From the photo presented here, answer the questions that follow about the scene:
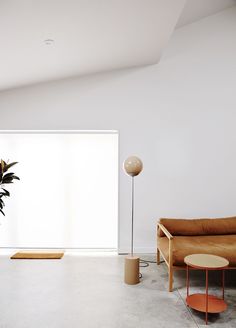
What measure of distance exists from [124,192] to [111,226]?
0.63 meters

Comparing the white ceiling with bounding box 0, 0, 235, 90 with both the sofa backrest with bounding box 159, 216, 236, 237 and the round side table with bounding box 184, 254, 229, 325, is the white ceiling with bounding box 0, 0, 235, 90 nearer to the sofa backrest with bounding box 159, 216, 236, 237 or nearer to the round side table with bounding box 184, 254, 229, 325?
the sofa backrest with bounding box 159, 216, 236, 237

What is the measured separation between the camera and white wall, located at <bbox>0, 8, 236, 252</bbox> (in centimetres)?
508

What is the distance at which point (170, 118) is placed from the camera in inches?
200

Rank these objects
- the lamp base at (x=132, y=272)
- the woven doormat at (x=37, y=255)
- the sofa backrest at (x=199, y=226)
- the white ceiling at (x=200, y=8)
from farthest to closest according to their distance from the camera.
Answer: the woven doormat at (x=37, y=255)
the white ceiling at (x=200, y=8)
the sofa backrest at (x=199, y=226)
the lamp base at (x=132, y=272)

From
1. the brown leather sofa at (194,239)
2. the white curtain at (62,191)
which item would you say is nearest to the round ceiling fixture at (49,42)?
the white curtain at (62,191)

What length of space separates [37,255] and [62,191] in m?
1.06

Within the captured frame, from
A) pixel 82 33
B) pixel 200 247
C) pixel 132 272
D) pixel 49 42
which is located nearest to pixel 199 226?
pixel 200 247

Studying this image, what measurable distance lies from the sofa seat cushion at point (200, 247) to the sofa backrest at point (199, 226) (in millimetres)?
209

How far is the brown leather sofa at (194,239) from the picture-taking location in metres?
3.60

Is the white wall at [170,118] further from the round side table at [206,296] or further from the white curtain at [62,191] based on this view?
the round side table at [206,296]

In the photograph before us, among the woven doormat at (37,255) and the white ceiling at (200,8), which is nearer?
the white ceiling at (200,8)

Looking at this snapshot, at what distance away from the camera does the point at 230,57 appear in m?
5.09

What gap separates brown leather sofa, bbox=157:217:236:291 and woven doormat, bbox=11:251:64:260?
5.04 feet

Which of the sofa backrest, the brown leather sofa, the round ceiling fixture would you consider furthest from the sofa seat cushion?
the round ceiling fixture
